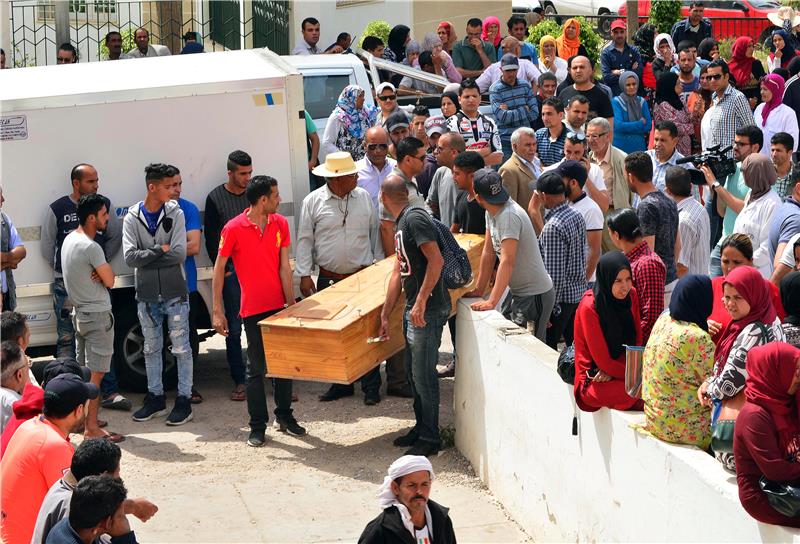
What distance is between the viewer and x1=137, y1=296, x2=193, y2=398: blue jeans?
32.8 ft

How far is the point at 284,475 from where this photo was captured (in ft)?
29.8

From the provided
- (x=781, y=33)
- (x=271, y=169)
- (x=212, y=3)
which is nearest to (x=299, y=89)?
(x=271, y=169)

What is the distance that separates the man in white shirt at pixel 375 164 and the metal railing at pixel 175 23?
1059 cm

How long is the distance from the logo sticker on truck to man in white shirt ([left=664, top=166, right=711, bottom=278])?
524 cm

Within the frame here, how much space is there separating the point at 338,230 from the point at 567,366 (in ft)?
12.2

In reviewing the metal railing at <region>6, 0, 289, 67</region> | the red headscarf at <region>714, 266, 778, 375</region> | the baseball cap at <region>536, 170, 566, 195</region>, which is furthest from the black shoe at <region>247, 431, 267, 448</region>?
the metal railing at <region>6, 0, 289, 67</region>

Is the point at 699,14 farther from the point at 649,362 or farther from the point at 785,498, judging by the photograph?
the point at 785,498

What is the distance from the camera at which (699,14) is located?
18.8m

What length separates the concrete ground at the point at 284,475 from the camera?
816cm

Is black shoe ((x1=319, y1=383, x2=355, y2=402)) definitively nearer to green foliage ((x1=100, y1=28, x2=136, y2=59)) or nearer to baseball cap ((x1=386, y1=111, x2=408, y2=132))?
baseball cap ((x1=386, y1=111, x2=408, y2=132))

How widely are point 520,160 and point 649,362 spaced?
4.84 metres

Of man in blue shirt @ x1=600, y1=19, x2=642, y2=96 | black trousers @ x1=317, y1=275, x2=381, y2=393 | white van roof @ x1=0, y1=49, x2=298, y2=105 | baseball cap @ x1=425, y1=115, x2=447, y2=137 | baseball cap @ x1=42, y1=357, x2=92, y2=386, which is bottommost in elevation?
black trousers @ x1=317, y1=275, x2=381, y2=393

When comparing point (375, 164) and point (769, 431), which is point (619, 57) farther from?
point (769, 431)

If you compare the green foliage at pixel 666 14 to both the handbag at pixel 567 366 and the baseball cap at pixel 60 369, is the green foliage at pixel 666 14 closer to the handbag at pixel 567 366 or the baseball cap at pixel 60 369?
the handbag at pixel 567 366
